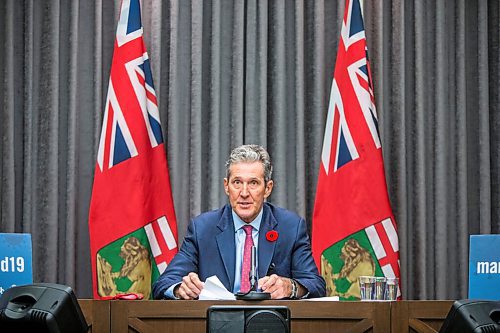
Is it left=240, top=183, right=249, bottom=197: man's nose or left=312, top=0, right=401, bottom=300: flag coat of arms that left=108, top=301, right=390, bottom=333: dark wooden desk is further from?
left=312, top=0, right=401, bottom=300: flag coat of arms

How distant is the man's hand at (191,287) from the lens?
10.9 ft

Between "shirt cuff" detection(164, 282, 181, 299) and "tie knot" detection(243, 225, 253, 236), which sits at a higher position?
"tie knot" detection(243, 225, 253, 236)

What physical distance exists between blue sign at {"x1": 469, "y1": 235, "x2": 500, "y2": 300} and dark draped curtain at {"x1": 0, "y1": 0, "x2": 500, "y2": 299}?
2.01 metres

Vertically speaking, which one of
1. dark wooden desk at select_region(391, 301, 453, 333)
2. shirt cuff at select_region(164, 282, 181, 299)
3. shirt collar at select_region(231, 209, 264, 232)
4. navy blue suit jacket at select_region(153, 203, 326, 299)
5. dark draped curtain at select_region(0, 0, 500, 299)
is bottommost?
dark wooden desk at select_region(391, 301, 453, 333)

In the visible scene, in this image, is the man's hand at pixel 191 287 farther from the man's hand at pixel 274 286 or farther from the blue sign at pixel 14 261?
the blue sign at pixel 14 261

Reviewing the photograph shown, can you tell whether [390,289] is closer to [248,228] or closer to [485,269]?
[485,269]

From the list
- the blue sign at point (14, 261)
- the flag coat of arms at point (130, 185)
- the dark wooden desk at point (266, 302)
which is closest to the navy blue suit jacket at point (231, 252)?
the dark wooden desk at point (266, 302)

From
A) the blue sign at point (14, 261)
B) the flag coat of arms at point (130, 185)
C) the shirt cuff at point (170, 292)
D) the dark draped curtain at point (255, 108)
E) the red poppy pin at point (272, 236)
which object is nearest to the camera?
the blue sign at point (14, 261)

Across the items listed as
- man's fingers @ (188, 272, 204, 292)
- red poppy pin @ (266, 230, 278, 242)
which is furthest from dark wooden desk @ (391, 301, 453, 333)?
red poppy pin @ (266, 230, 278, 242)

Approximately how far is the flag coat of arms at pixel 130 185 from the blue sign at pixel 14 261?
162 cm

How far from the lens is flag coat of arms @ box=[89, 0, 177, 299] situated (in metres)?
4.59

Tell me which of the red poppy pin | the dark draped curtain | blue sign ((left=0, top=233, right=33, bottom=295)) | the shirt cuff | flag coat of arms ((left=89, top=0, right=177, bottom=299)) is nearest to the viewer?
blue sign ((left=0, top=233, right=33, bottom=295))

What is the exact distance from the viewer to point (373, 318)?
9.74 feet

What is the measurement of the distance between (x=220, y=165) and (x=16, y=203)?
1.21 metres
